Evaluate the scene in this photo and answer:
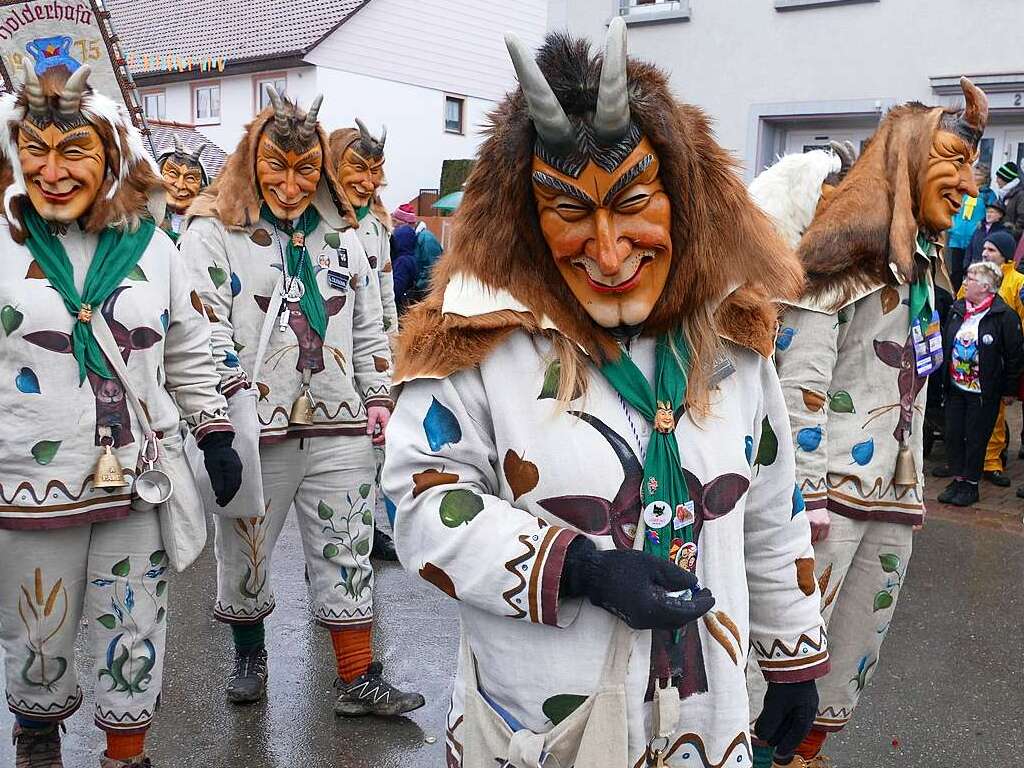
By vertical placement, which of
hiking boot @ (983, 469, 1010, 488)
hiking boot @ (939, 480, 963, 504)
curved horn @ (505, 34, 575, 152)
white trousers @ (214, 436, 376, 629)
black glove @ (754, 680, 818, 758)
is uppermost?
curved horn @ (505, 34, 575, 152)

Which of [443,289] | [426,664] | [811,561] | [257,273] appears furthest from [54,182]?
[426,664]

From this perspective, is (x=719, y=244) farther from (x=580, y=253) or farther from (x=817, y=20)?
(x=817, y=20)

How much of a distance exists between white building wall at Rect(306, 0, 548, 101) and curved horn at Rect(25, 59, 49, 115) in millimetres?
19953

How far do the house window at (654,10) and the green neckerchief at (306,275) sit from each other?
8.37m

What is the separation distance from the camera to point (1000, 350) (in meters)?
7.08

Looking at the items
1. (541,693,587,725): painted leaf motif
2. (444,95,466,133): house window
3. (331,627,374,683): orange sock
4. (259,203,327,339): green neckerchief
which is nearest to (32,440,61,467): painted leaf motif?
(259,203,327,339): green neckerchief

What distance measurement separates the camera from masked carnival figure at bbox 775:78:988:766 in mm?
2896

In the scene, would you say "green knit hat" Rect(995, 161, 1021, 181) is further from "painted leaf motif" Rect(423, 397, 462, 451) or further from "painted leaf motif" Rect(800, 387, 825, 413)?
"painted leaf motif" Rect(423, 397, 462, 451)

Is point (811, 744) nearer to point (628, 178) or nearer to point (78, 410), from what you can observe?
point (628, 178)

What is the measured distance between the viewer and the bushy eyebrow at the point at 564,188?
5.55ft

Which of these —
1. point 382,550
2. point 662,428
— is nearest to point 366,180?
point 382,550

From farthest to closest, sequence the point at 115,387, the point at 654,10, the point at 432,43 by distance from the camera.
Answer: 1. the point at 432,43
2. the point at 654,10
3. the point at 115,387

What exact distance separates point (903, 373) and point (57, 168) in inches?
100

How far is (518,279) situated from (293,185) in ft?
7.28
